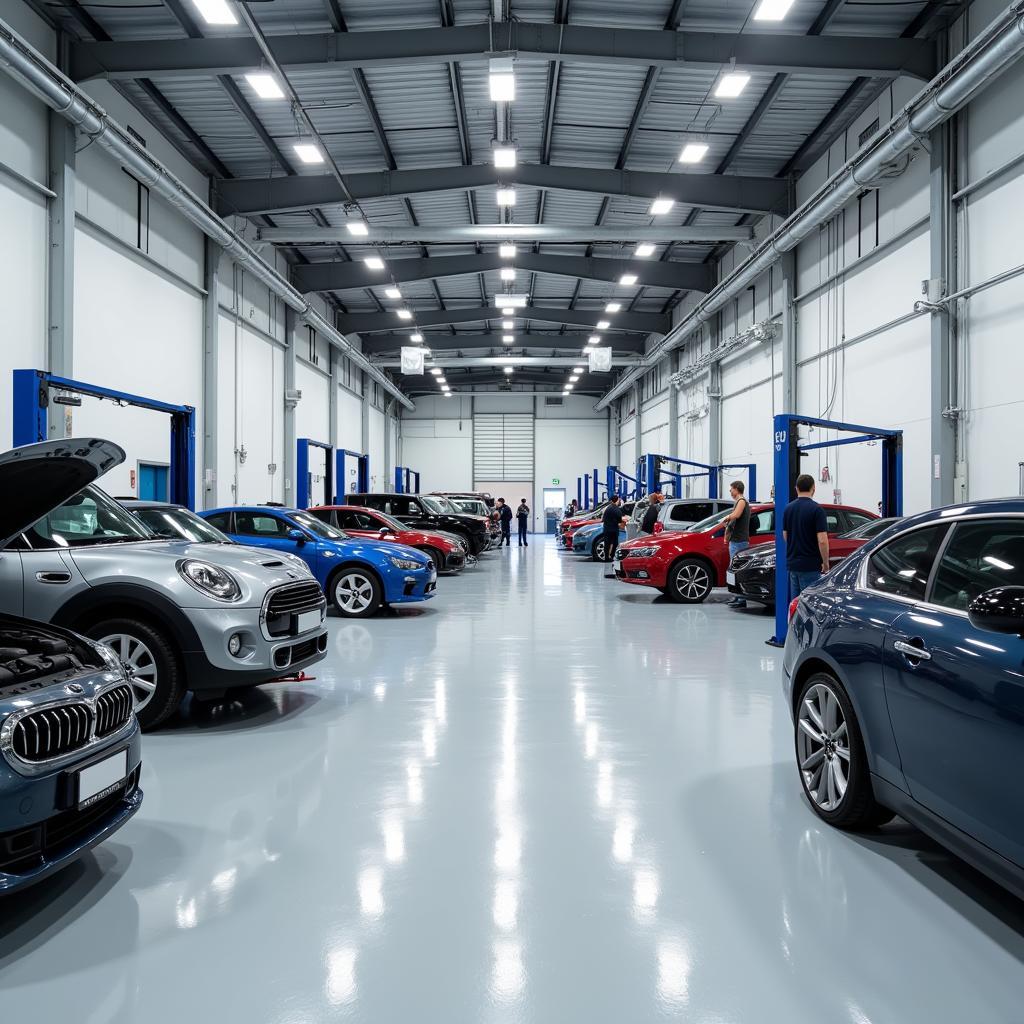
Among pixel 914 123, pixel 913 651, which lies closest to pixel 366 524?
pixel 914 123

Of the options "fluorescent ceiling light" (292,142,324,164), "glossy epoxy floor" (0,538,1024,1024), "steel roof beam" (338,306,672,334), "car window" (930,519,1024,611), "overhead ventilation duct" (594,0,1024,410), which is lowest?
"glossy epoxy floor" (0,538,1024,1024)

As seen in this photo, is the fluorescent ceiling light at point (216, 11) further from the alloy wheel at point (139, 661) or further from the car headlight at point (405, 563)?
the alloy wheel at point (139, 661)

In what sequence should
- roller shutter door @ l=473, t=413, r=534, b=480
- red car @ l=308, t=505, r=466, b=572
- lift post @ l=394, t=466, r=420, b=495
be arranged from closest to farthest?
red car @ l=308, t=505, r=466, b=572 → lift post @ l=394, t=466, r=420, b=495 → roller shutter door @ l=473, t=413, r=534, b=480

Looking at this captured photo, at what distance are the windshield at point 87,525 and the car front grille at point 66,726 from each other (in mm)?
2211

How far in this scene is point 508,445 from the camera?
130 ft

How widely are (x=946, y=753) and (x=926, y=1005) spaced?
0.74 m

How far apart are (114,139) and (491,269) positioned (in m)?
10.3

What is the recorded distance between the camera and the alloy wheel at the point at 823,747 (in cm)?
330

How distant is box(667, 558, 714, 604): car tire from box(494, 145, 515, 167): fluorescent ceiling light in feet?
23.0

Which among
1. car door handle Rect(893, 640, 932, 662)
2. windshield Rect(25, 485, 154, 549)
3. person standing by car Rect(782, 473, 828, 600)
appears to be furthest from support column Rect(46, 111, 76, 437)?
car door handle Rect(893, 640, 932, 662)

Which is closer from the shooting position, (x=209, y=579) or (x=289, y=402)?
(x=209, y=579)

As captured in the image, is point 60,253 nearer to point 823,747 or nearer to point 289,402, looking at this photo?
point 289,402

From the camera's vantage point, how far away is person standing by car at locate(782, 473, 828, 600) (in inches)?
274

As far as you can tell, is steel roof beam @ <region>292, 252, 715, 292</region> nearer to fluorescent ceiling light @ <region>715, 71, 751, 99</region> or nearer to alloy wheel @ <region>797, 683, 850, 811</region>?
fluorescent ceiling light @ <region>715, 71, 751, 99</region>
